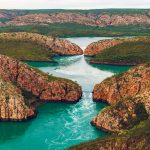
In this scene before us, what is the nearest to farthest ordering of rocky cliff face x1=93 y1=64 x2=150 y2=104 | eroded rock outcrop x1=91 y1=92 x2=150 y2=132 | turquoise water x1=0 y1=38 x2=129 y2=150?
turquoise water x1=0 y1=38 x2=129 y2=150 < eroded rock outcrop x1=91 y1=92 x2=150 y2=132 < rocky cliff face x1=93 y1=64 x2=150 y2=104

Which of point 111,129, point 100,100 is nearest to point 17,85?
point 100,100

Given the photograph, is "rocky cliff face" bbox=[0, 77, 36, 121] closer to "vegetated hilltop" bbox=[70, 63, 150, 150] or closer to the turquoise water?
the turquoise water

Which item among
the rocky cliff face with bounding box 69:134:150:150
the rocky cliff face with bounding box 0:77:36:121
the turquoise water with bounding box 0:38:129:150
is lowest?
the turquoise water with bounding box 0:38:129:150

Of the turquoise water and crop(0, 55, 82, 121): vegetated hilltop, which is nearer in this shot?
the turquoise water

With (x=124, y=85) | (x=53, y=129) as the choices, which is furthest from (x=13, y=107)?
(x=124, y=85)

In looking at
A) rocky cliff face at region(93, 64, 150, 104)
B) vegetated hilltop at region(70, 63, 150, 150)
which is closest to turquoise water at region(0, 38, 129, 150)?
vegetated hilltop at region(70, 63, 150, 150)

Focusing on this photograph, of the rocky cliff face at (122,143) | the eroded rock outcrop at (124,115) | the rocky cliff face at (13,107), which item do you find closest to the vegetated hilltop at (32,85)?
the rocky cliff face at (13,107)

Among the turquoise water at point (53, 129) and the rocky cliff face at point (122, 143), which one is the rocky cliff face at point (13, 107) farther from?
the rocky cliff face at point (122, 143)

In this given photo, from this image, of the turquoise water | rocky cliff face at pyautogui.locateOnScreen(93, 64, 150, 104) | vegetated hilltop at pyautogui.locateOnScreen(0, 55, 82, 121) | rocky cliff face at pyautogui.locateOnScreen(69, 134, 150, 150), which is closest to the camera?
rocky cliff face at pyautogui.locateOnScreen(69, 134, 150, 150)

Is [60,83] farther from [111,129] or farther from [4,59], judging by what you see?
[111,129]
